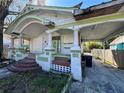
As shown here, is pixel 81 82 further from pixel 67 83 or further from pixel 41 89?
pixel 41 89

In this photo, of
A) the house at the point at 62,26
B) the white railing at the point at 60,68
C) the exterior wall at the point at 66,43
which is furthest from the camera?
the exterior wall at the point at 66,43

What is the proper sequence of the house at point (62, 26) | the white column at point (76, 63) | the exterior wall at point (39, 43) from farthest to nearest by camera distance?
the exterior wall at point (39, 43) < the white column at point (76, 63) < the house at point (62, 26)

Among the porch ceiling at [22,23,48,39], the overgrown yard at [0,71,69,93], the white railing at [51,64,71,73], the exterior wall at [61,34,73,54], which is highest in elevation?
the porch ceiling at [22,23,48,39]

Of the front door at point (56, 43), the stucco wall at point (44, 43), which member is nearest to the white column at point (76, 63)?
the stucco wall at point (44, 43)

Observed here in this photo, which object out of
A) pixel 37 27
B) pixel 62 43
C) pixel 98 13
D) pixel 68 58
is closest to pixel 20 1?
pixel 37 27

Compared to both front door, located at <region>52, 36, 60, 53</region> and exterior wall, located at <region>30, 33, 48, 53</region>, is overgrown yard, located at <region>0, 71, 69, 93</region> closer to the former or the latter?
front door, located at <region>52, 36, 60, 53</region>

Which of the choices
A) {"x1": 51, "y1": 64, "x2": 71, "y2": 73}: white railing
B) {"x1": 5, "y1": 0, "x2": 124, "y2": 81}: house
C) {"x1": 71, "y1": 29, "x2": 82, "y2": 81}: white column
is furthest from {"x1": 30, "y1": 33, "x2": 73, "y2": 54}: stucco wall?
{"x1": 71, "y1": 29, "x2": 82, "y2": 81}: white column

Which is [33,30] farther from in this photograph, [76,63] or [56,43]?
[76,63]

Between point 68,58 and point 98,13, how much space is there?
4.17 m

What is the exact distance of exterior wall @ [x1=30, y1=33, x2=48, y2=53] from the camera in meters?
12.7

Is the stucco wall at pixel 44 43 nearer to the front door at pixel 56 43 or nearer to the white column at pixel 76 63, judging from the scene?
the front door at pixel 56 43

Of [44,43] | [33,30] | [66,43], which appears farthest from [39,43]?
[66,43]

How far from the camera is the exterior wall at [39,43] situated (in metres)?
12.7

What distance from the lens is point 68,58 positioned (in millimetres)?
9719
